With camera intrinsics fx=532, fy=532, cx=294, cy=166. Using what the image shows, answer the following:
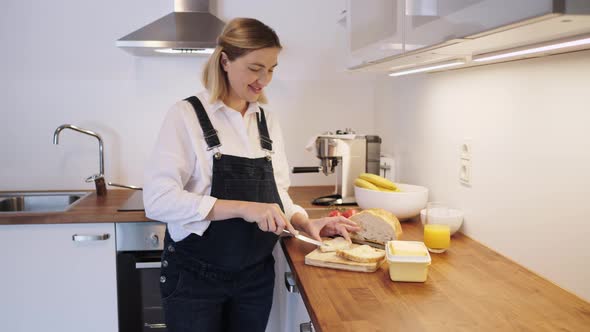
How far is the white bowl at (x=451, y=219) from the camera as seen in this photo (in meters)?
1.72

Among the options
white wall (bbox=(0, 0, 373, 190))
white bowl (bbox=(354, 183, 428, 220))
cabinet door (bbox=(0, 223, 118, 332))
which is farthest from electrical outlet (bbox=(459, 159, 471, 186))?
cabinet door (bbox=(0, 223, 118, 332))

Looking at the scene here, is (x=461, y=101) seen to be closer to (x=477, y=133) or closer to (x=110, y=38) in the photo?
(x=477, y=133)

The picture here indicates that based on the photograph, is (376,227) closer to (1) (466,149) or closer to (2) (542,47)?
(1) (466,149)

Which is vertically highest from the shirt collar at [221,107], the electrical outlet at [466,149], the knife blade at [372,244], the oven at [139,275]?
the shirt collar at [221,107]

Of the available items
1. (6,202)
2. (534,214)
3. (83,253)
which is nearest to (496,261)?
(534,214)

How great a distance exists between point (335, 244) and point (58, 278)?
1.20 m

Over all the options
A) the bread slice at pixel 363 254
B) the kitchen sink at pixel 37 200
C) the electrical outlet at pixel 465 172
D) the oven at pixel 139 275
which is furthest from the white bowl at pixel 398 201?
the kitchen sink at pixel 37 200

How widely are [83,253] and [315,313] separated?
1.31m

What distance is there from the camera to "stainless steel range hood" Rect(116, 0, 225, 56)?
7.50 ft

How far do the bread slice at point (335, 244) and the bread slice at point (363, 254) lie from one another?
0.06 meters

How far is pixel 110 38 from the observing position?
8.65 feet

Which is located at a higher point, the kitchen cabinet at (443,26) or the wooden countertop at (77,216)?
the kitchen cabinet at (443,26)

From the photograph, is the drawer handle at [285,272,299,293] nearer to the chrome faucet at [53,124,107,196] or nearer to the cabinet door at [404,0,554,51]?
the cabinet door at [404,0,554,51]

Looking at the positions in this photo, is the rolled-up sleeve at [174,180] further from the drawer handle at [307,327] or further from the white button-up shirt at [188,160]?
the drawer handle at [307,327]
